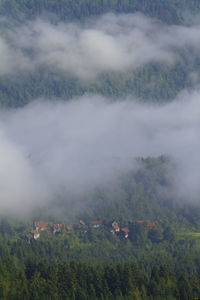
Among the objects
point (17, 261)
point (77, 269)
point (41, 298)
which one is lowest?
point (41, 298)

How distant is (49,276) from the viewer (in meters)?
150

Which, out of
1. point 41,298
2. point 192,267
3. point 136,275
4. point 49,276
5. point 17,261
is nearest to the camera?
point 41,298

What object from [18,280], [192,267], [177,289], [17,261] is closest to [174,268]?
[192,267]

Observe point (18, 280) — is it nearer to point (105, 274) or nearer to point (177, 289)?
point (105, 274)

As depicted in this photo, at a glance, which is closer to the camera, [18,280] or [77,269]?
[18,280]

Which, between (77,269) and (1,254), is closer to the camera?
(77,269)

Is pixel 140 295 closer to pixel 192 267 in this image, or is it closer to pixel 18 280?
pixel 18 280

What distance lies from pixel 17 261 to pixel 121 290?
141ft

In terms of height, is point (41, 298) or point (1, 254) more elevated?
point (1, 254)

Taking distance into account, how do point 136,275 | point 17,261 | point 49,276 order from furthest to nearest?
point 17,261
point 136,275
point 49,276

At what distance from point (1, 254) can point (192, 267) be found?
6580cm

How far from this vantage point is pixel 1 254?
191625 millimetres

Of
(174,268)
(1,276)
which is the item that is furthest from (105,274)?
(174,268)

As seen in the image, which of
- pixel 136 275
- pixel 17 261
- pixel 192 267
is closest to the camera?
pixel 136 275
